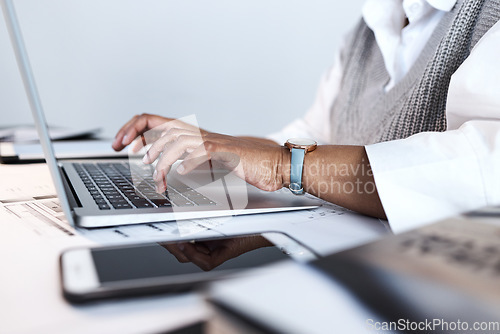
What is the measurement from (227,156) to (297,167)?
0.09m

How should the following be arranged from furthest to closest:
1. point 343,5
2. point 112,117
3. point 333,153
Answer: point 343,5
point 112,117
point 333,153

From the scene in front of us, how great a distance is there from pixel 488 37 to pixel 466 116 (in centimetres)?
10

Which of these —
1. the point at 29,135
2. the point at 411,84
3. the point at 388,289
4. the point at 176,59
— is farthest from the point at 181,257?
the point at 176,59

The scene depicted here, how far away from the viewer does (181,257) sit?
0.34 m

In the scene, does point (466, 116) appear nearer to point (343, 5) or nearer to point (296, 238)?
point (296, 238)

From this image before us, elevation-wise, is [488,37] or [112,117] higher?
[112,117]

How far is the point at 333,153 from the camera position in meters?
0.52

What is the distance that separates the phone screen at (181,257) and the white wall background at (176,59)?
4.22ft

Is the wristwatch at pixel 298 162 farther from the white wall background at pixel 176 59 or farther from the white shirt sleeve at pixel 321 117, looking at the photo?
the white wall background at pixel 176 59

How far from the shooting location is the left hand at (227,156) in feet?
1.74

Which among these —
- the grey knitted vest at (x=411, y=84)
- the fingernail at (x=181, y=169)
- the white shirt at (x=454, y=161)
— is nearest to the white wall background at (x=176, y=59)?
the grey knitted vest at (x=411, y=84)

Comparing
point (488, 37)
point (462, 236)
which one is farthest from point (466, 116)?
point (462, 236)

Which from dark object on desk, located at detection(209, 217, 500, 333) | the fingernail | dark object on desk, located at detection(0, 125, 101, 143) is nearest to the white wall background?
dark object on desk, located at detection(0, 125, 101, 143)

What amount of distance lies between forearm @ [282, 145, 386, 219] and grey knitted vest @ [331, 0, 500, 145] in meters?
0.25
